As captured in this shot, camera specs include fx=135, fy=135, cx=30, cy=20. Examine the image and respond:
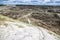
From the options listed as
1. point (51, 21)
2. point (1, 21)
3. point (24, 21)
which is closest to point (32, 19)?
point (24, 21)

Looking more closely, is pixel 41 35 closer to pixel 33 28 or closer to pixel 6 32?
pixel 33 28

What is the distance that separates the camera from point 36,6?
3.80 meters

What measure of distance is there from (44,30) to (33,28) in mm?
220

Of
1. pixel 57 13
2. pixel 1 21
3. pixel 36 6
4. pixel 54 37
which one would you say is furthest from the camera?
pixel 36 6

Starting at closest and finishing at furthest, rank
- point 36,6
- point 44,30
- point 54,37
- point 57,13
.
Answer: point 54,37, point 44,30, point 57,13, point 36,6

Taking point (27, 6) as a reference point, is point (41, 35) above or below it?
below

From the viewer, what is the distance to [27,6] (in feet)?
12.7

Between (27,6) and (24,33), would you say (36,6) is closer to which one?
(27,6)

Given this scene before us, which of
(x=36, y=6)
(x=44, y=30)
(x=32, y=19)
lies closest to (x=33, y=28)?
(x=44, y=30)

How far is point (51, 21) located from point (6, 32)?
1.09 meters

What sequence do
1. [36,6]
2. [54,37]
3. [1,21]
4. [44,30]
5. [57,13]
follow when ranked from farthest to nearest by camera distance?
[36,6] < [57,13] < [1,21] < [44,30] < [54,37]

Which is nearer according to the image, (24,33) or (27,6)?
(24,33)

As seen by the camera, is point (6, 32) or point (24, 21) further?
point (24, 21)

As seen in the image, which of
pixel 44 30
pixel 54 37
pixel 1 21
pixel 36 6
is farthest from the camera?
pixel 36 6
